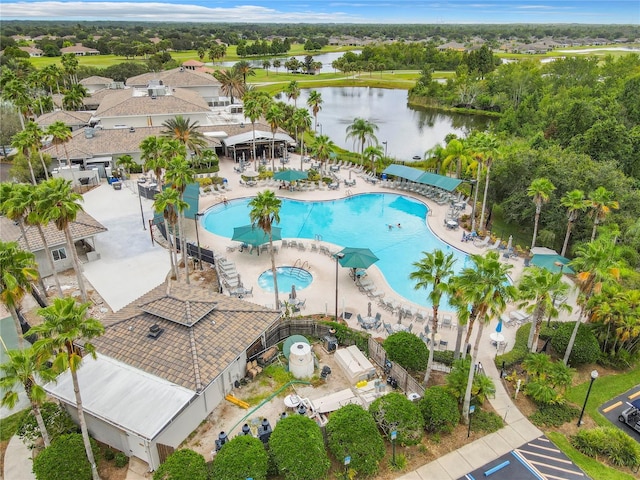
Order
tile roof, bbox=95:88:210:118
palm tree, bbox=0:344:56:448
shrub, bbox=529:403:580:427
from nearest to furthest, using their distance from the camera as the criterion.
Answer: palm tree, bbox=0:344:56:448 < shrub, bbox=529:403:580:427 < tile roof, bbox=95:88:210:118

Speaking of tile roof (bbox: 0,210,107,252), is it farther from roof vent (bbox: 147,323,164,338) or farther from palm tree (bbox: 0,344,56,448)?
palm tree (bbox: 0,344,56,448)

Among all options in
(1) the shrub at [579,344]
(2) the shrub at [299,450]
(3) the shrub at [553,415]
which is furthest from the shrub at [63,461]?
(1) the shrub at [579,344]

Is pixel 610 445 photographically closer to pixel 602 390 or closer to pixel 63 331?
pixel 602 390

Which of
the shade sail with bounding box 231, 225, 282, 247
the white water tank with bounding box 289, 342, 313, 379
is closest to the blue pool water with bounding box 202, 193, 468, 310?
the shade sail with bounding box 231, 225, 282, 247

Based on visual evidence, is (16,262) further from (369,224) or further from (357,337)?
(369,224)

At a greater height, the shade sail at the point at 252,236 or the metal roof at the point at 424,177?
the shade sail at the point at 252,236

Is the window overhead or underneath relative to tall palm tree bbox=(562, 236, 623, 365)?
underneath

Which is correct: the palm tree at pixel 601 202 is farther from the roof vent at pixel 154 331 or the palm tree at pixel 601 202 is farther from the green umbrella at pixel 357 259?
the roof vent at pixel 154 331

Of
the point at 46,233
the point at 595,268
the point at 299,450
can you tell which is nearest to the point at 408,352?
the point at 299,450
